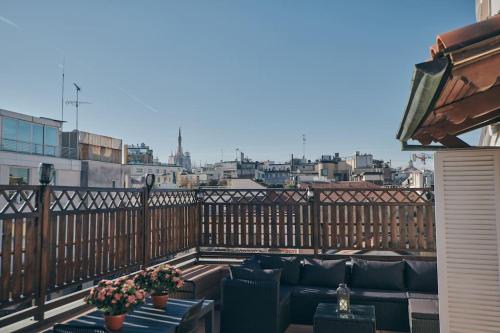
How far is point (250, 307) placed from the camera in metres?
4.12

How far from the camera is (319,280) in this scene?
4984 millimetres

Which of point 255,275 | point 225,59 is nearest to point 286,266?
point 255,275

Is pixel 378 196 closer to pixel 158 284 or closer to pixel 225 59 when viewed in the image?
pixel 158 284

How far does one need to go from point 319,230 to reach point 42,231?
13.4ft

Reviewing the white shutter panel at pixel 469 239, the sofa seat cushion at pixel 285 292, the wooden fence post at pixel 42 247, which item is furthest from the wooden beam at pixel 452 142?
the wooden fence post at pixel 42 247

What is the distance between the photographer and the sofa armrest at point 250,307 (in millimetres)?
4059

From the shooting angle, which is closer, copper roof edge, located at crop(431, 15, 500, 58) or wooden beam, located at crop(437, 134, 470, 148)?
copper roof edge, located at crop(431, 15, 500, 58)

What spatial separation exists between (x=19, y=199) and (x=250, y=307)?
2408 mm

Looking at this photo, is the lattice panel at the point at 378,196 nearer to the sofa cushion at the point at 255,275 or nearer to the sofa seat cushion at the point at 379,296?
the sofa seat cushion at the point at 379,296

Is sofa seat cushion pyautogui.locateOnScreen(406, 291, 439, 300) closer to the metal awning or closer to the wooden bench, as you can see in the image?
the wooden bench

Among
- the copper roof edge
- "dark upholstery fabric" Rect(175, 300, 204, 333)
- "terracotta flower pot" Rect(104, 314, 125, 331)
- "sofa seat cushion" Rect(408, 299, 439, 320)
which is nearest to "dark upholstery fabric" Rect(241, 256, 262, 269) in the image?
"sofa seat cushion" Rect(408, 299, 439, 320)

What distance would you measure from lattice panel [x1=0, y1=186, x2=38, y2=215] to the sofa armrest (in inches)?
81.8

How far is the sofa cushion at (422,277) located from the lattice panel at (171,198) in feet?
10.8

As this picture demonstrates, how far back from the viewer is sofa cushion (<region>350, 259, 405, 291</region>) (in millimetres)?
4742
